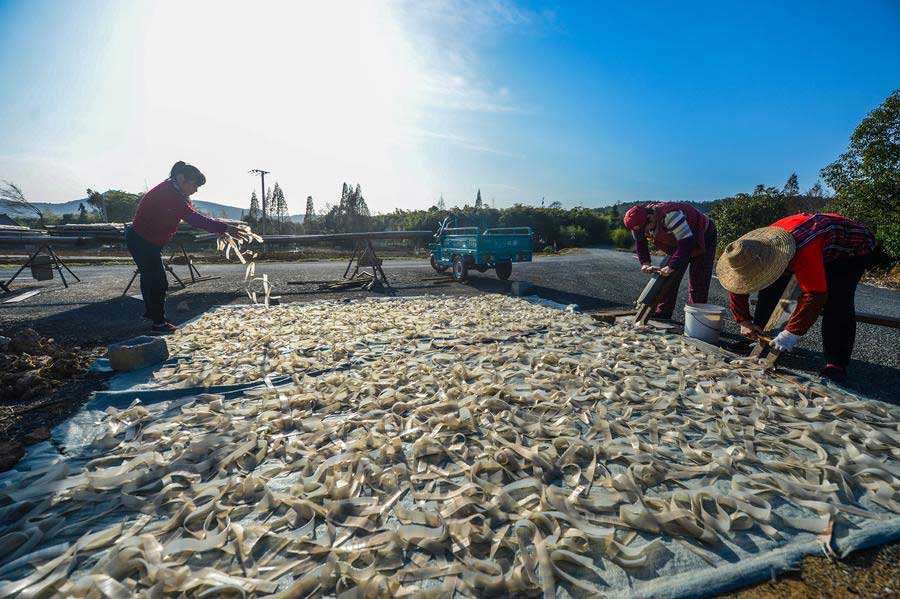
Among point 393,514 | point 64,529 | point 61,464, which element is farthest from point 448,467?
point 61,464

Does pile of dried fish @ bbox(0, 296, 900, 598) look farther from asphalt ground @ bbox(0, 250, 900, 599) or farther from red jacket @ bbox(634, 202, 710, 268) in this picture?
red jacket @ bbox(634, 202, 710, 268)

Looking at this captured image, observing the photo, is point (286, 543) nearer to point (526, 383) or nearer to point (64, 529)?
point (64, 529)

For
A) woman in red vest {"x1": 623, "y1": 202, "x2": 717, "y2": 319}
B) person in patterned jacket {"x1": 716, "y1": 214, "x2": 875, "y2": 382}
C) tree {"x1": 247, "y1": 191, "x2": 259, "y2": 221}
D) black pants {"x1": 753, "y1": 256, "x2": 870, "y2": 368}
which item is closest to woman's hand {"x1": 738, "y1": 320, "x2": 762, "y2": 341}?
person in patterned jacket {"x1": 716, "y1": 214, "x2": 875, "y2": 382}

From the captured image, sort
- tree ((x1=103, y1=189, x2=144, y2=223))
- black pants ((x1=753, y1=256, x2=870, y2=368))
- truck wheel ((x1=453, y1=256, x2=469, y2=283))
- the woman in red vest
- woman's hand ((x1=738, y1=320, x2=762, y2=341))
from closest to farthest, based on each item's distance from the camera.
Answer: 1. black pants ((x1=753, y1=256, x2=870, y2=368))
2. woman's hand ((x1=738, y1=320, x2=762, y2=341))
3. the woman in red vest
4. truck wheel ((x1=453, y1=256, x2=469, y2=283))
5. tree ((x1=103, y1=189, x2=144, y2=223))

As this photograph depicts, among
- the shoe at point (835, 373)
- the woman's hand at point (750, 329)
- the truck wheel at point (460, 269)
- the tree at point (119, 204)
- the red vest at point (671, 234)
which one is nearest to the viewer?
the shoe at point (835, 373)

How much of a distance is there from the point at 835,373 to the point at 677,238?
2011 millimetres

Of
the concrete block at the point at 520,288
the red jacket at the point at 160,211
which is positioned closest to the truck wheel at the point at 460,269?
the concrete block at the point at 520,288

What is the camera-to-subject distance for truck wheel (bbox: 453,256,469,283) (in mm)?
10447

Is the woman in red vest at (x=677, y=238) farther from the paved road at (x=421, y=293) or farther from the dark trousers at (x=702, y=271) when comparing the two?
the paved road at (x=421, y=293)

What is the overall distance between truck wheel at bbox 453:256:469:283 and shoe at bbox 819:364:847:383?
7.63 m

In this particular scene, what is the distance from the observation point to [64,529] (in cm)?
176

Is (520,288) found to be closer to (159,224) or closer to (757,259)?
(757,259)

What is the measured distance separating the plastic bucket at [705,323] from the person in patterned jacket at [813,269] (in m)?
0.88

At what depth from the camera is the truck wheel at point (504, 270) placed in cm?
1057
